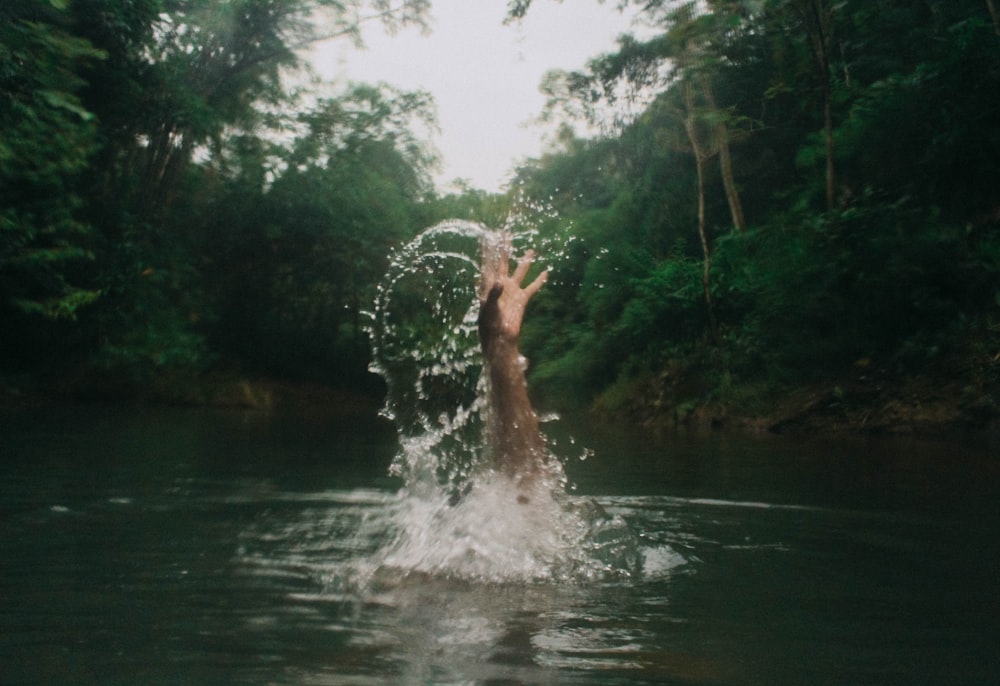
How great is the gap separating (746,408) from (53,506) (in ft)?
50.2

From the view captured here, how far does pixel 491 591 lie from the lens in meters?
5.00

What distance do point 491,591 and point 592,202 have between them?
35567mm

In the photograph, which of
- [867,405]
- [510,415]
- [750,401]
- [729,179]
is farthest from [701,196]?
[510,415]

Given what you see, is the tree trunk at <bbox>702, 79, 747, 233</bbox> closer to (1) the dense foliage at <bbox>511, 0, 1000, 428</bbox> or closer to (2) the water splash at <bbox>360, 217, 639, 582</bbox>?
(1) the dense foliage at <bbox>511, 0, 1000, 428</bbox>

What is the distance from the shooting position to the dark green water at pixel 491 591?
369cm

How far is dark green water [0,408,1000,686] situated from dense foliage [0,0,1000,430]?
5178 millimetres

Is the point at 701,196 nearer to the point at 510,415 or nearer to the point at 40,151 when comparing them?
the point at 40,151

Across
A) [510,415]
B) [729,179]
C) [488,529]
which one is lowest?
→ [488,529]

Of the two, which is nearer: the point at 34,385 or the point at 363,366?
the point at 34,385

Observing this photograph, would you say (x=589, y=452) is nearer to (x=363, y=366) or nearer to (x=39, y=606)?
(x=39, y=606)

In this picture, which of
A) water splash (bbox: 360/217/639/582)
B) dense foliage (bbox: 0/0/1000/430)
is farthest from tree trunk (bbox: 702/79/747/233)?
water splash (bbox: 360/217/639/582)

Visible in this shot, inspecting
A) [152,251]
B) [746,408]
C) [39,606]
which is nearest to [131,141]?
[152,251]

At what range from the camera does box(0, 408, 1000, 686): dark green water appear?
3.69 m

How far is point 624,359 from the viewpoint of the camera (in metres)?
27.3
